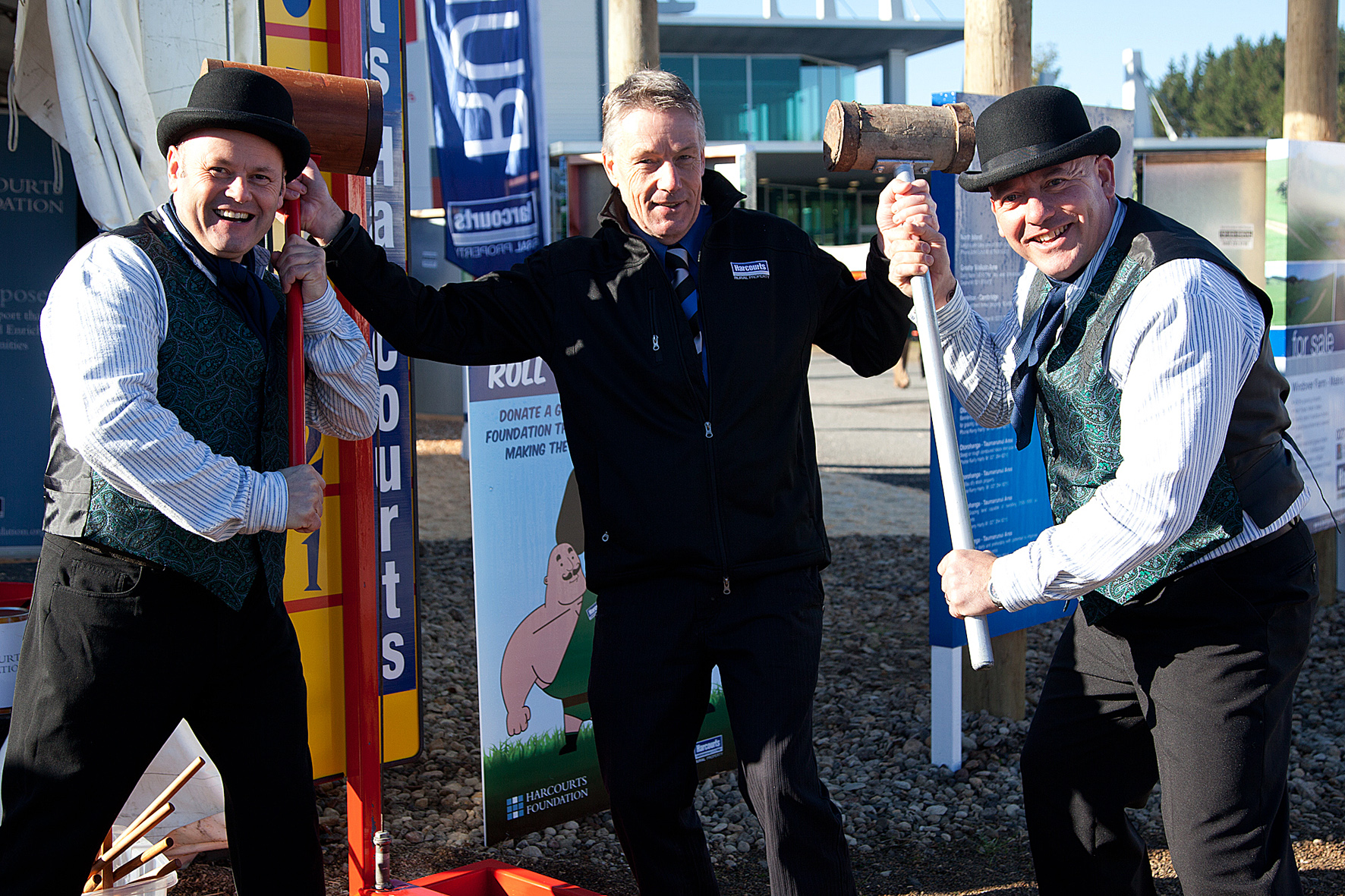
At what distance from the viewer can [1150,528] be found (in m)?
2.15

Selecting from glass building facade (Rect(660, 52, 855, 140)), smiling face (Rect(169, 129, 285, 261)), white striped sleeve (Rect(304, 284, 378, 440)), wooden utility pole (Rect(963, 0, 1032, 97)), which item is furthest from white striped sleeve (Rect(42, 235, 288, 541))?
glass building facade (Rect(660, 52, 855, 140))

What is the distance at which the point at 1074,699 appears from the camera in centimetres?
256

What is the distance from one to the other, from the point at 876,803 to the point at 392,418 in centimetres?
221

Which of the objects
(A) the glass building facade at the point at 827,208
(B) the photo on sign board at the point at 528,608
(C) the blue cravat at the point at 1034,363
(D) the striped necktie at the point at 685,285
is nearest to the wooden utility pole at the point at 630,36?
(B) the photo on sign board at the point at 528,608

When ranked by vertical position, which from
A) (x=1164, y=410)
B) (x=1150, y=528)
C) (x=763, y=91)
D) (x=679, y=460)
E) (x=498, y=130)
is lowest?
(x=1150, y=528)

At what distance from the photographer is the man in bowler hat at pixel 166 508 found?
214cm

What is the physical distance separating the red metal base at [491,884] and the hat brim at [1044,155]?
2.08 meters

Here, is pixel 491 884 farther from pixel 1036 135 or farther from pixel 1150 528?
pixel 1036 135

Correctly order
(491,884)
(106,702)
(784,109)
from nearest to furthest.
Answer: (106,702) → (491,884) → (784,109)

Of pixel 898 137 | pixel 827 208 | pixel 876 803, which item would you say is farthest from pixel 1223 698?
pixel 827 208

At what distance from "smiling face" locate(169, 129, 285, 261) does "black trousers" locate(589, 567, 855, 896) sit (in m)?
1.11

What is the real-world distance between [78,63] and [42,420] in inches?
155

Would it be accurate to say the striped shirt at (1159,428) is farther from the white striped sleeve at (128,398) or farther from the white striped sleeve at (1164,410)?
the white striped sleeve at (128,398)

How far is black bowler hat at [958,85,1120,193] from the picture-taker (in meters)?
2.34
